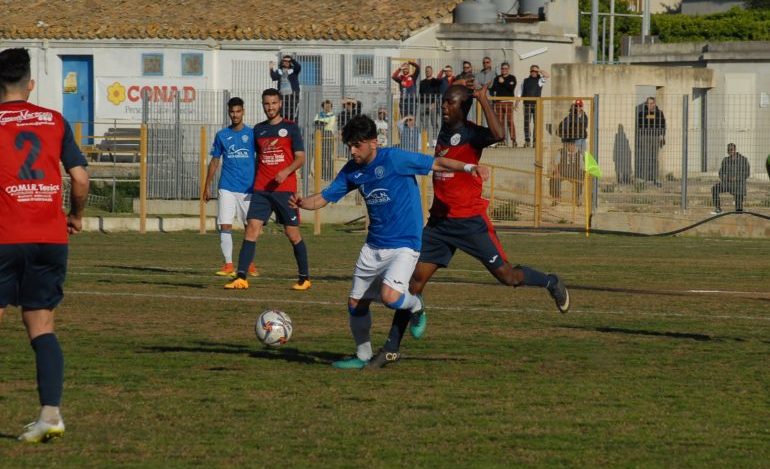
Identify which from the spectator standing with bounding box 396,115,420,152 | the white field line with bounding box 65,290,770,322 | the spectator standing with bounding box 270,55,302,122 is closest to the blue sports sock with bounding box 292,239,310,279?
the white field line with bounding box 65,290,770,322

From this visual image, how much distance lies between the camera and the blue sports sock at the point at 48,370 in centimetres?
754

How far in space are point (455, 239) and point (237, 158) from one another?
19.8 ft

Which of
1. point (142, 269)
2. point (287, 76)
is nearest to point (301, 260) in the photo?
point (142, 269)

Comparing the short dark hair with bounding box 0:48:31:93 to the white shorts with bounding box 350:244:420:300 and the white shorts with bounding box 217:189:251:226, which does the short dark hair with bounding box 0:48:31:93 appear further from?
the white shorts with bounding box 217:189:251:226

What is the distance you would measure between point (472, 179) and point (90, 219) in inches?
689

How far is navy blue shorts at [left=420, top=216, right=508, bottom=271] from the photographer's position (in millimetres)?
11539

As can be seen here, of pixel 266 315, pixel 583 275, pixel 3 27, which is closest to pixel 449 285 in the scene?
pixel 583 275

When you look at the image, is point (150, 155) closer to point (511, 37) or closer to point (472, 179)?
point (511, 37)

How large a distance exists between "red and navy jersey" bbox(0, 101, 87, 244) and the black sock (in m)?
3.35

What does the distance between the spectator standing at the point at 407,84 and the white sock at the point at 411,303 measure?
19.9 meters

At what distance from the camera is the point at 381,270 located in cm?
1029

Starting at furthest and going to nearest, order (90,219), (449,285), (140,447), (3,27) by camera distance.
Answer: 1. (3,27)
2. (90,219)
3. (449,285)
4. (140,447)

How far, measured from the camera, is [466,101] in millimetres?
11484

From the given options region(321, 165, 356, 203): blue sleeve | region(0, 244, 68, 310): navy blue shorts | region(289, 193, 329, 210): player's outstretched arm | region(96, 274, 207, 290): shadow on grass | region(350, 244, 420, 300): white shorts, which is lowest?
region(96, 274, 207, 290): shadow on grass
